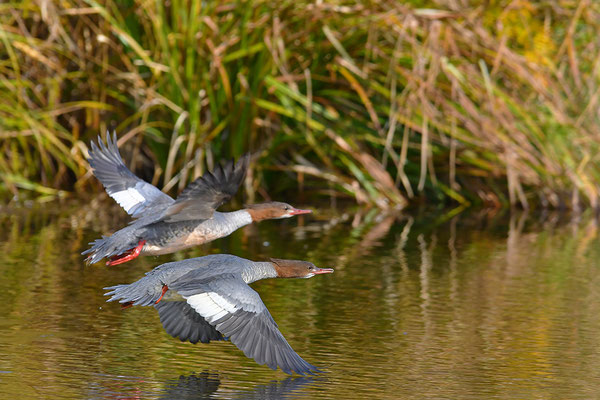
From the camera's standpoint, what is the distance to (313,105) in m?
12.3

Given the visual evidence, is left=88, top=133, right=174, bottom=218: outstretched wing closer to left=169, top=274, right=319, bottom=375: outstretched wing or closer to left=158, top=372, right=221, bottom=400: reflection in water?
left=169, top=274, right=319, bottom=375: outstretched wing

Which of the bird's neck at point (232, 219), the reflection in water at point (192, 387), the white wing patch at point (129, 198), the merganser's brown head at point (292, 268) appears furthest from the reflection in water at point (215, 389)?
the white wing patch at point (129, 198)

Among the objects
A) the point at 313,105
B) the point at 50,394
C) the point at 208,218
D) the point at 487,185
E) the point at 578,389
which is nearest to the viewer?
the point at 50,394

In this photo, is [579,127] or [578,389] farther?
[579,127]

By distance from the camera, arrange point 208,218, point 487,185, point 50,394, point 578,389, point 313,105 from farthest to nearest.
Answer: point 487,185 → point 313,105 → point 208,218 → point 578,389 → point 50,394

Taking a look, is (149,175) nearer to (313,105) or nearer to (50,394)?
(313,105)

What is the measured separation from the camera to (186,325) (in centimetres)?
555

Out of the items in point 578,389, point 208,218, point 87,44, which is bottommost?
point 578,389

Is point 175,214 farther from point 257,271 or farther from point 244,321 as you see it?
point 244,321

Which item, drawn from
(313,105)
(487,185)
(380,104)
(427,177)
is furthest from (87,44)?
(487,185)

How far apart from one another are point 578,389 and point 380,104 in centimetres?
777

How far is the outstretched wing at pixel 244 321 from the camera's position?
497 cm

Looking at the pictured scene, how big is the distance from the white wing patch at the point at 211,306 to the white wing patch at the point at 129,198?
1915mm

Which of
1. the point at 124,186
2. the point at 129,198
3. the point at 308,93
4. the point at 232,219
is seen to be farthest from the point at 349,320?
the point at 308,93
